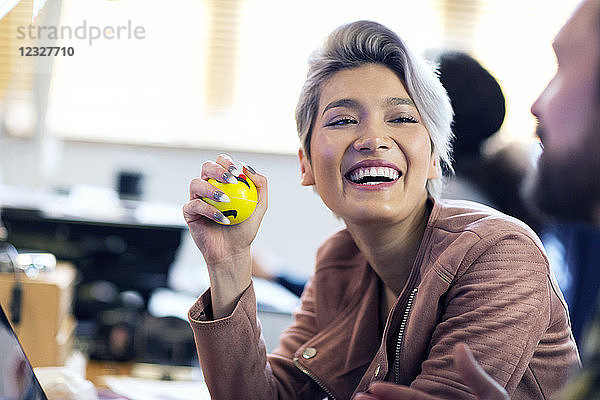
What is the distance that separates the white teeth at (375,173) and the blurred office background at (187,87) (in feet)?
0.59

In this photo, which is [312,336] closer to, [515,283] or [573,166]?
[515,283]

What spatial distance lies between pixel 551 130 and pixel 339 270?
495 mm

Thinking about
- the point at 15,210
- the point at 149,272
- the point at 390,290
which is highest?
the point at 390,290

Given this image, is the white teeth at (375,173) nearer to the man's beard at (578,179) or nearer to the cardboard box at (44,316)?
the man's beard at (578,179)

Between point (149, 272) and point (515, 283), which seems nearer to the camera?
point (515, 283)

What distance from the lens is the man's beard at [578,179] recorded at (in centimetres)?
54

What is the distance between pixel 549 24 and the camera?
5.00ft

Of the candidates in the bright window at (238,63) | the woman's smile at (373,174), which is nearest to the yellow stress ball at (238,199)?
the woman's smile at (373,174)

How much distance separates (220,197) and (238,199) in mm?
22

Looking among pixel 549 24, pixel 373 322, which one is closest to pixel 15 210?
pixel 373 322

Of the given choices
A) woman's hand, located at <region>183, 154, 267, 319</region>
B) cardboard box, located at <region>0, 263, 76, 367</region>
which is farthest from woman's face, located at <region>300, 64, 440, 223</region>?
cardboard box, located at <region>0, 263, 76, 367</region>

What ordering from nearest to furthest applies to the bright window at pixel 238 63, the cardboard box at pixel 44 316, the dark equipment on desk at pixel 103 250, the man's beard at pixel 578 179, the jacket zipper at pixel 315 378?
the man's beard at pixel 578 179 < the jacket zipper at pixel 315 378 < the cardboard box at pixel 44 316 < the bright window at pixel 238 63 < the dark equipment on desk at pixel 103 250

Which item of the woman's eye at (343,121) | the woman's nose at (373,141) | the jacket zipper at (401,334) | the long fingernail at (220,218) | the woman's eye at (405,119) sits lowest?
the jacket zipper at (401,334)

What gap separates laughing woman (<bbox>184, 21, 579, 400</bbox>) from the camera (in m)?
0.73
